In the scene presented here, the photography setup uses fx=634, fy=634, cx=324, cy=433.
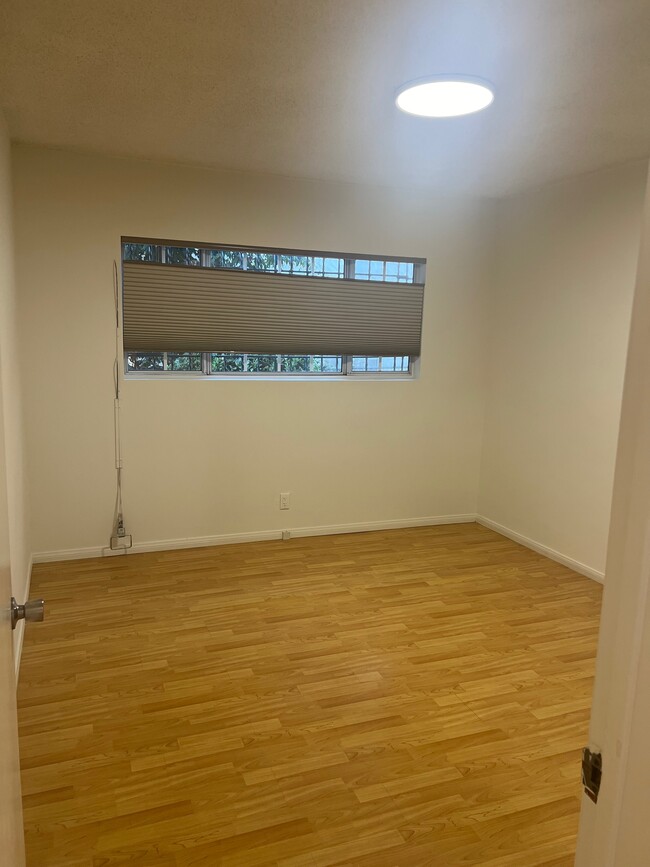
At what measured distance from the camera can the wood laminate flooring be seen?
6.48 feet

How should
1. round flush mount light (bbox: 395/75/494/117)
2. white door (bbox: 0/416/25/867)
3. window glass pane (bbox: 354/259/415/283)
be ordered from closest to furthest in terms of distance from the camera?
white door (bbox: 0/416/25/867) < round flush mount light (bbox: 395/75/494/117) < window glass pane (bbox: 354/259/415/283)

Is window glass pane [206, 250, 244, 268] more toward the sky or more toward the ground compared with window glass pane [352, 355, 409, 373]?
more toward the sky

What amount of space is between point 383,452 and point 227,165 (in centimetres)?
230

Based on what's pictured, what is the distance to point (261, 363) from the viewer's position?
15.1 ft

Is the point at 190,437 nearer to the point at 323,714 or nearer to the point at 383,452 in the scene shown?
the point at 383,452

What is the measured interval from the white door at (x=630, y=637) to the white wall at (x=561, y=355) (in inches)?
129

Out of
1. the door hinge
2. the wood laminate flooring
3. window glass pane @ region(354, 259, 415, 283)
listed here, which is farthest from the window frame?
the door hinge

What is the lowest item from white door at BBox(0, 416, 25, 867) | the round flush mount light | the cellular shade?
white door at BBox(0, 416, 25, 867)

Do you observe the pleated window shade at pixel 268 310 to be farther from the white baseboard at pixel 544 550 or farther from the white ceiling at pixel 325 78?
the white baseboard at pixel 544 550

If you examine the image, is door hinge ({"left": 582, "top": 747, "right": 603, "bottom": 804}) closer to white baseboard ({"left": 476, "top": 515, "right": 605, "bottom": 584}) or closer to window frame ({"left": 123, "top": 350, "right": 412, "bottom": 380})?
white baseboard ({"left": 476, "top": 515, "right": 605, "bottom": 584})

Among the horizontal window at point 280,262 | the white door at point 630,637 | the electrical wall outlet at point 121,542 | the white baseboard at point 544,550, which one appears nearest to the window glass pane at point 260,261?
the horizontal window at point 280,262

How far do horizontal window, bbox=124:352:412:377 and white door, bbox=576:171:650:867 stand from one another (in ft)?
12.5

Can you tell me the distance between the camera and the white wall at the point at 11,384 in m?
2.84

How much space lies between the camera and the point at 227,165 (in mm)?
3980
